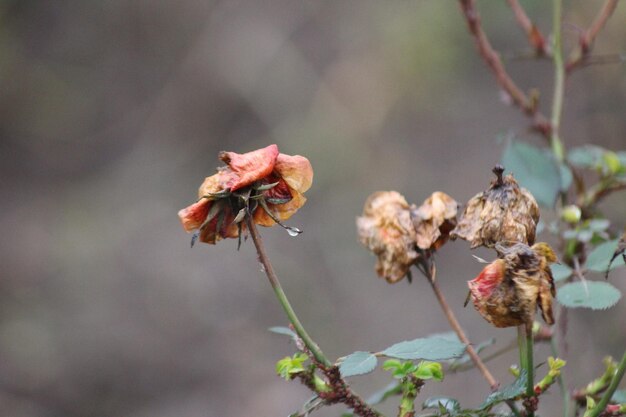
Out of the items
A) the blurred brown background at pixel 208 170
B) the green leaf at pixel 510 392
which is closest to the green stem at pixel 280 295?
the green leaf at pixel 510 392

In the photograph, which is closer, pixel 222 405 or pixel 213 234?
Answer: pixel 213 234

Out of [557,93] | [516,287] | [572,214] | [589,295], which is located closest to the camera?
[516,287]

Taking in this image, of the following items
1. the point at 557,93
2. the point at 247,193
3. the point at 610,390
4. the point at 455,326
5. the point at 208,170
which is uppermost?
the point at 208,170

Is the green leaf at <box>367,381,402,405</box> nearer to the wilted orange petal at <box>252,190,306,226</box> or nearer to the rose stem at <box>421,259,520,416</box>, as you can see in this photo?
the rose stem at <box>421,259,520,416</box>

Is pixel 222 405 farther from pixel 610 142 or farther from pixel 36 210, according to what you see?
pixel 610 142

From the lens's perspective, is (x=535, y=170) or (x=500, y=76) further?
(x=500, y=76)

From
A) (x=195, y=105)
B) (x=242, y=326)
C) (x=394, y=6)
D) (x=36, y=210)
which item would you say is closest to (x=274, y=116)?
(x=195, y=105)

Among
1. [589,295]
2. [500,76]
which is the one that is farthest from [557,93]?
[589,295]

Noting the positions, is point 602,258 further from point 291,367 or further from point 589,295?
point 291,367
